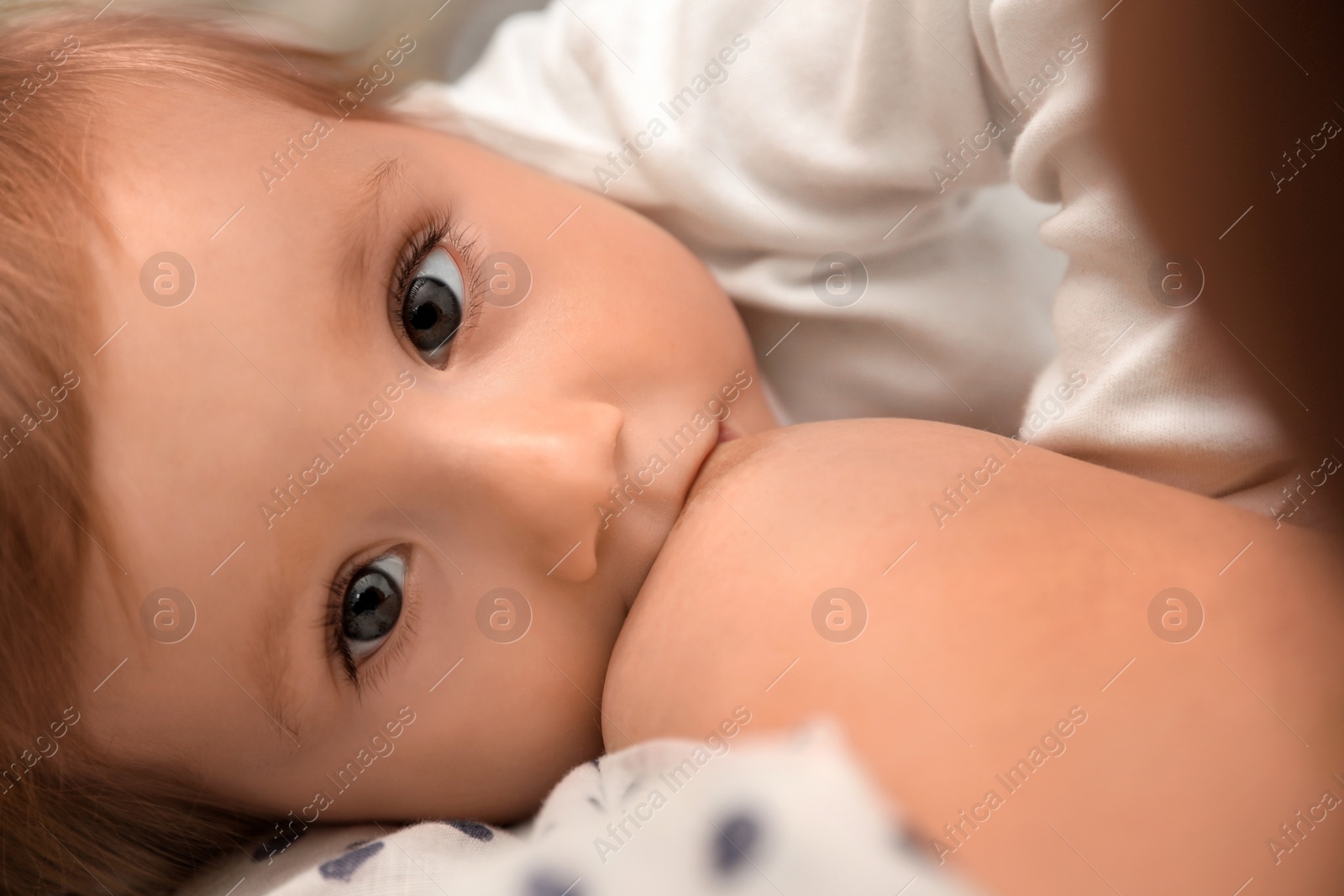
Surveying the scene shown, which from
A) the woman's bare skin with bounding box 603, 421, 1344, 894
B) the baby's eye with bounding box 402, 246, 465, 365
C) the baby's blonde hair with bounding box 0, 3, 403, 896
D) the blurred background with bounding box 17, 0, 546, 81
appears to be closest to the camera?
the woman's bare skin with bounding box 603, 421, 1344, 894

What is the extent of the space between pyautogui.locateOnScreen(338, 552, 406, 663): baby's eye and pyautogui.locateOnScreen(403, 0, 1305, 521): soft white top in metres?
0.47

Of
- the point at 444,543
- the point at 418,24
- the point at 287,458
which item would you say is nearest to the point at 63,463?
the point at 287,458

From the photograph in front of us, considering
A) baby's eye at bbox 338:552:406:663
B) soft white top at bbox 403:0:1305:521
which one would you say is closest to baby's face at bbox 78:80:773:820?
baby's eye at bbox 338:552:406:663

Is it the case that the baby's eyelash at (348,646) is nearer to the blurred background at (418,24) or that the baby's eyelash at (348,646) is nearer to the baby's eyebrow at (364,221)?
the baby's eyebrow at (364,221)

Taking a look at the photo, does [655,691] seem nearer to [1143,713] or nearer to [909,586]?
[909,586]

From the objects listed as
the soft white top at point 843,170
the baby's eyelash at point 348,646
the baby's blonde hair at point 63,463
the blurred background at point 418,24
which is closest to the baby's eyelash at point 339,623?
the baby's eyelash at point 348,646

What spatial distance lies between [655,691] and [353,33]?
1.05 m

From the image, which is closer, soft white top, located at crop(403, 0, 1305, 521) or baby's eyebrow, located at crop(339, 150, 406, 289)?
baby's eyebrow, located at crop(339, 150, 406, 289)

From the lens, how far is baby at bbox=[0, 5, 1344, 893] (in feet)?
1.61

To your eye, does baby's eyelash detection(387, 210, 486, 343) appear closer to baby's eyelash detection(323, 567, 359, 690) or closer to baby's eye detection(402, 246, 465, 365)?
baby's eye detection(402, 246, 465, 365)

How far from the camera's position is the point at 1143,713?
1.55 feet

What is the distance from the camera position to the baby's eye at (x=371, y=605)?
2.16 ft

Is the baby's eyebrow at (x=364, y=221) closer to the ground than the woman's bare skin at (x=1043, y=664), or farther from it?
farther from it

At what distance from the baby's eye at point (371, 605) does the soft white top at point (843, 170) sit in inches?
18.3
